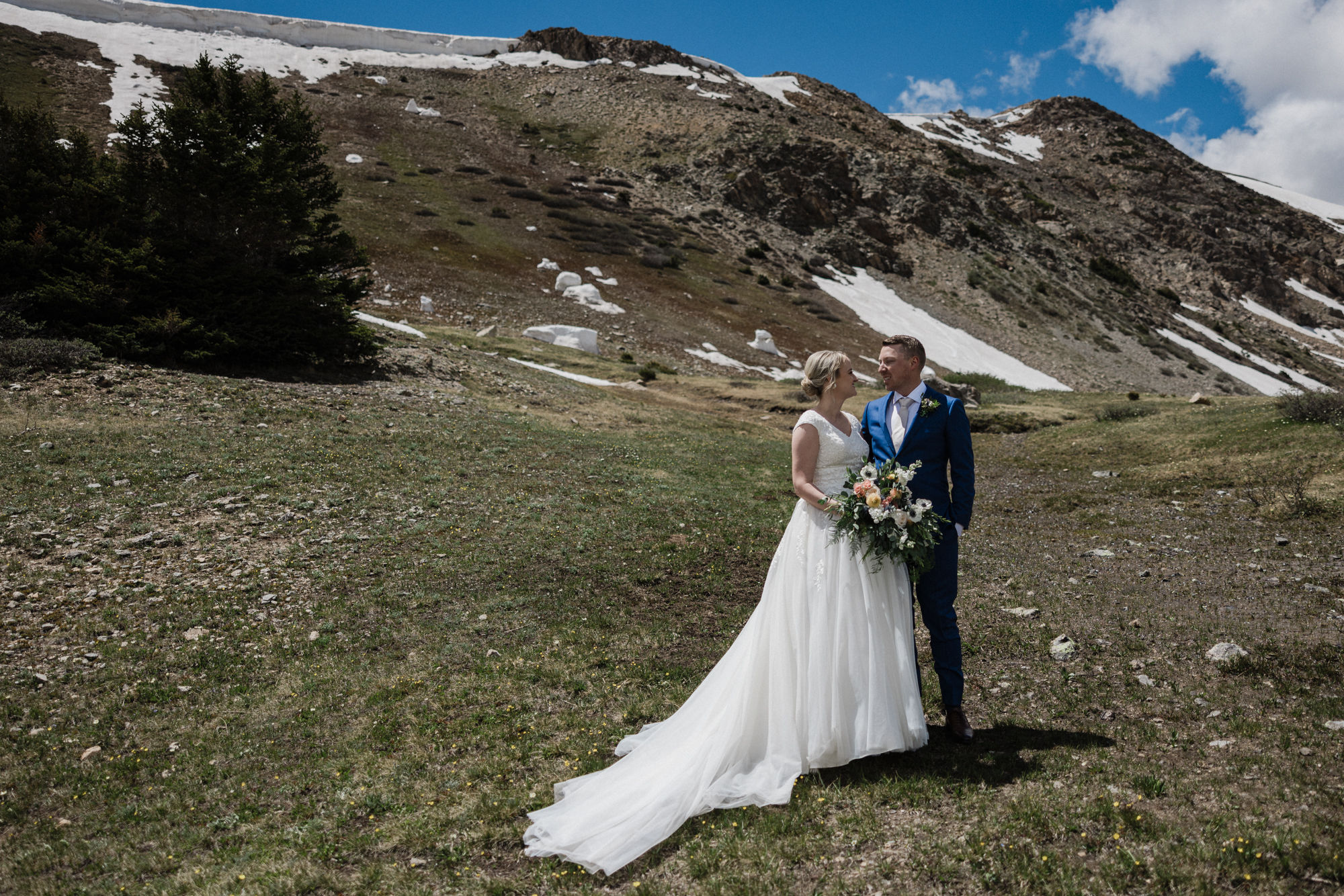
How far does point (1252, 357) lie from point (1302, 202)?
109 metres

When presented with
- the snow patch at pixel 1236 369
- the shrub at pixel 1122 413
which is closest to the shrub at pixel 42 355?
the shrub at pixel 1122 413

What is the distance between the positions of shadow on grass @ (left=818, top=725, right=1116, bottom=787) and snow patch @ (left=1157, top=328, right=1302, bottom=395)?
261 feet

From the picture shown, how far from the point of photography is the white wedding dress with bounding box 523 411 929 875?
5055mm

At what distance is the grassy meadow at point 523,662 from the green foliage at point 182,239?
7.40ft

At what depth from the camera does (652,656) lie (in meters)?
8.16

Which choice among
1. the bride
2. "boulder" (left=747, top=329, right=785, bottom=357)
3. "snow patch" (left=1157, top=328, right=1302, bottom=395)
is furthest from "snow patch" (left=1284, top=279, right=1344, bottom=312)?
the bride

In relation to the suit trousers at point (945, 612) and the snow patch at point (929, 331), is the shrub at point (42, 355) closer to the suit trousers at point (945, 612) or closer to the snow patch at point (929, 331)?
the suit trousers at point (945, 612)

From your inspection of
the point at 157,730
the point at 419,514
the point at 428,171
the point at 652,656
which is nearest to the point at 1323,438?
the point at 652,656

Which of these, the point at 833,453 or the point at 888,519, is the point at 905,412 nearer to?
the point at 833,453

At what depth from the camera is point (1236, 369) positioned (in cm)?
7262

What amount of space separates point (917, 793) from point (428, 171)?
69085 millimetres

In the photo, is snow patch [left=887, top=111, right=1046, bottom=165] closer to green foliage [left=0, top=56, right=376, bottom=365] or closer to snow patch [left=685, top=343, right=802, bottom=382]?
snow patch [left=685, top=343, right=802, bottom=382]

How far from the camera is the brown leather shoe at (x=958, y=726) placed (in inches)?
227

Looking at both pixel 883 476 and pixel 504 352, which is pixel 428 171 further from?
pixel 883 476
